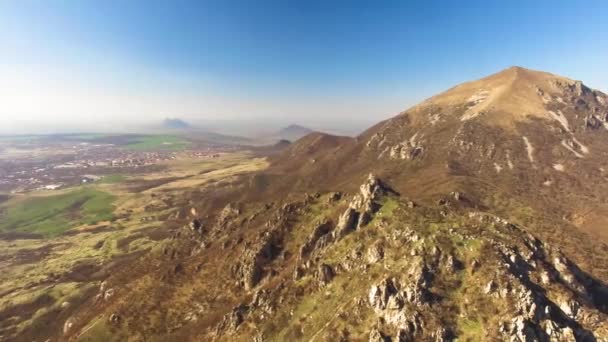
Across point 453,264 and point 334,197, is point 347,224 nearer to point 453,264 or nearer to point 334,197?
point 334,197

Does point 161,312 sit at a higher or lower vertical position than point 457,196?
lower

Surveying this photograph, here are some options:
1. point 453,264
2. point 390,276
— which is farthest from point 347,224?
point 453,264

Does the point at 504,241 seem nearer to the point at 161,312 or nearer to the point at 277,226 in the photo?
the point at 277,226

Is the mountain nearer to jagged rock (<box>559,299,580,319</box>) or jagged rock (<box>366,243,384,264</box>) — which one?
jagged rock (<box>559,299,580,319</box>)

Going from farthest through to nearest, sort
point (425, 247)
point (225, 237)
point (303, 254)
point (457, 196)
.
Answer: point (225, 237)
point (457, 196)
point (303, 254)
point (425, 247)

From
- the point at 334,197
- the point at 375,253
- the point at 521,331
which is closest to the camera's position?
the point at 521,331

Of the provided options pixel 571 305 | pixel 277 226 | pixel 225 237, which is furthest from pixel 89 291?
pixel 571 305

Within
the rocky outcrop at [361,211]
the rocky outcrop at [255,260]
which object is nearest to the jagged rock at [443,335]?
the rocky outcrop at [361,211]

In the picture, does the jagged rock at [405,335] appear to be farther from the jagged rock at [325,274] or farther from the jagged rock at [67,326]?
the jagged rock at [67,326]
